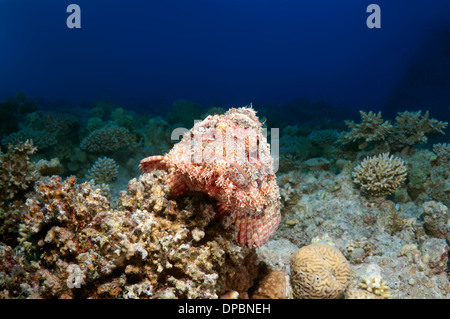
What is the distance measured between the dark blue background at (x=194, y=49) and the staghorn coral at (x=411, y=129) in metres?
58.1

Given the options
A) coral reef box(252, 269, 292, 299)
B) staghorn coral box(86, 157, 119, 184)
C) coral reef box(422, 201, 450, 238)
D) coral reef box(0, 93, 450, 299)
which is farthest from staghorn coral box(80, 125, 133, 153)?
coral reef box(422, 201, 450, 238)

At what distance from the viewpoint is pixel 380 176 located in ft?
17.7

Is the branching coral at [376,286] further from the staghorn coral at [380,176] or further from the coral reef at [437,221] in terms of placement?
the staghorn coral at [380,176]

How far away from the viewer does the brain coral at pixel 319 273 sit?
3.11 metres

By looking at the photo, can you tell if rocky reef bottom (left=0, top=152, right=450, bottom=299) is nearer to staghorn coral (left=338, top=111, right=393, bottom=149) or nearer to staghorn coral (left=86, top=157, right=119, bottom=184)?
staghorn coral (left=86, top=157, right=119, bottom=184)

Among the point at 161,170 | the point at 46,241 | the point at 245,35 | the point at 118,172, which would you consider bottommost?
the point at 46,241

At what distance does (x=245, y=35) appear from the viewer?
107375 millimetres

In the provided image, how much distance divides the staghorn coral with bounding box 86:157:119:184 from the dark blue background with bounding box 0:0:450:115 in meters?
58.4

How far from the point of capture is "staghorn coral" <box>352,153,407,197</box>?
535 centimetres

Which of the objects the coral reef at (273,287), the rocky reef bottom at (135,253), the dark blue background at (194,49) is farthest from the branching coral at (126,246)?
the dark blue background at (194,49)
